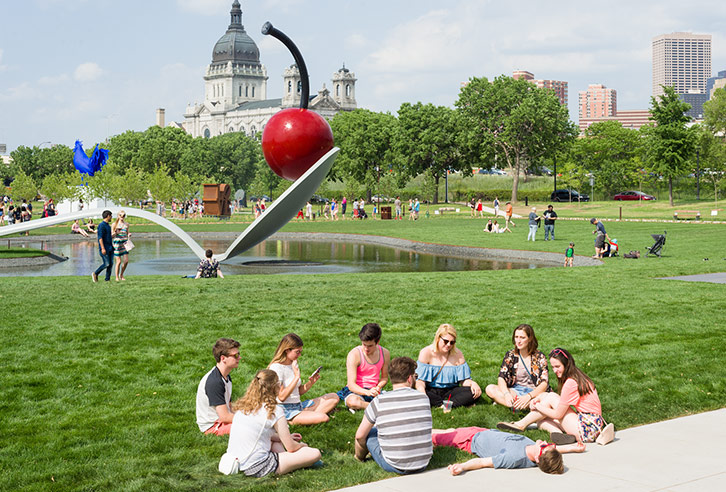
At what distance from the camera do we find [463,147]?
7619 centimetres

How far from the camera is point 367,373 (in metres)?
7.79

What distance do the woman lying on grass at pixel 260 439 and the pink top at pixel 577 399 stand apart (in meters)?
2.45

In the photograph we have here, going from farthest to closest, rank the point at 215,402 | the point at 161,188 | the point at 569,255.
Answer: the point at 161,188, the point at 569,255, the point at 215,402

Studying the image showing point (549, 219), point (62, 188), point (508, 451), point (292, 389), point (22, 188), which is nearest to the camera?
point (508, 451)

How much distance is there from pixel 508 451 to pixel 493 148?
2664 inches

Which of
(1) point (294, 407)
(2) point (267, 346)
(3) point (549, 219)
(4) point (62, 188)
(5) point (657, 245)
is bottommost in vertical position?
(1) point (294, 407)

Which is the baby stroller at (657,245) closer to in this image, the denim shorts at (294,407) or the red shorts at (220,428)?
the denim shorts at (294,407)

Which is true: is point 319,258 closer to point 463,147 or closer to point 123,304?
point 123,304

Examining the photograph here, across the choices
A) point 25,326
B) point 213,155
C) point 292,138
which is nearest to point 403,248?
point 292,138

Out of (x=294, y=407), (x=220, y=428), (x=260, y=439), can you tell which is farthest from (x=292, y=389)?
(x=260, y=439)

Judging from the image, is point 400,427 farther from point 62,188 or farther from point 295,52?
point 62,188

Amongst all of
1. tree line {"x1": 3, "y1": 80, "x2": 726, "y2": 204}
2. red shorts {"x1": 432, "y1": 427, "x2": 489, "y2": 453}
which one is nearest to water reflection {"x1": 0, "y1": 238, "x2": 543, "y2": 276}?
red shorts {"x1": 432, "y1": 427, "x2": 489, "y2": 453}

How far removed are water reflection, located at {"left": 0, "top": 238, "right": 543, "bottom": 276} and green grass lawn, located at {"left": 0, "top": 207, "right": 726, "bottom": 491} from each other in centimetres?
454

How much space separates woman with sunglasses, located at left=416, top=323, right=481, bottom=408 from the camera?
7.78 meters
